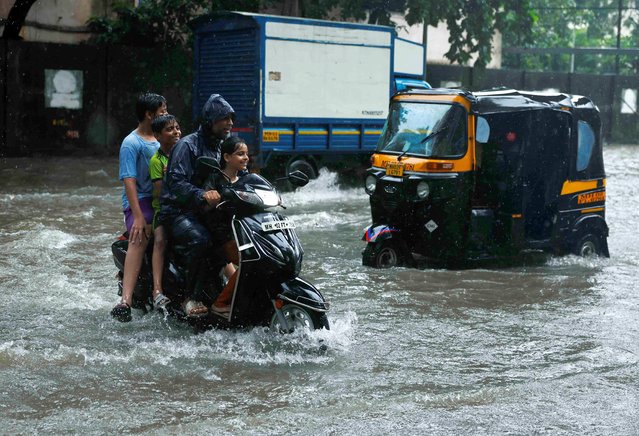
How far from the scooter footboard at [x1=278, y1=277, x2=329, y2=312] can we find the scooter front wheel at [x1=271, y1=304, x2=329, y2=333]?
0.05 metres

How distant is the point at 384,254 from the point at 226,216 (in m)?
3.84

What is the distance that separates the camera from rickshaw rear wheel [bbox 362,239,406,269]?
1019 centimetres

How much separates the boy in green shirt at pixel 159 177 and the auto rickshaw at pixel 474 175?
351 centimetres

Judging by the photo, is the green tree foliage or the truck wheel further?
the green tree foliage

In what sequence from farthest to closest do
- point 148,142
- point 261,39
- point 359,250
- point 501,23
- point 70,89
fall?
point 501,23 → point 70,89 → point 261,39 → point 359,250 → point 148,142

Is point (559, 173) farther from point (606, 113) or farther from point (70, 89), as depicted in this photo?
point (606, 113)

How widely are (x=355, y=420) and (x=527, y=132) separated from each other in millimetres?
5764

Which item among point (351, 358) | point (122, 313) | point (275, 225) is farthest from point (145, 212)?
point (351, 358)

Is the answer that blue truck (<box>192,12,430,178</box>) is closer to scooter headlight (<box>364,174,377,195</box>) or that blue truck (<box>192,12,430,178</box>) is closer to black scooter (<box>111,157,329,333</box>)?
scooter headlight (<box>364,174,377,195</box>)

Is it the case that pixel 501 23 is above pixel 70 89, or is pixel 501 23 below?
above

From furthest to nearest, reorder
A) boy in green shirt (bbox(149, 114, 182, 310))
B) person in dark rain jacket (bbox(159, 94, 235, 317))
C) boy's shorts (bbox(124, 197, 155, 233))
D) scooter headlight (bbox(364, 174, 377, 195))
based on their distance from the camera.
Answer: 1. scooter headlight (bbox(364, 174, 377, 195))
2. boy's shorts (bbox(124, 197, 155, 233))
3. boy in green shirt (bbox(149, 114, 182, 310))
4. person in dark rain jacket (bbox(159, 94, 235, 317))

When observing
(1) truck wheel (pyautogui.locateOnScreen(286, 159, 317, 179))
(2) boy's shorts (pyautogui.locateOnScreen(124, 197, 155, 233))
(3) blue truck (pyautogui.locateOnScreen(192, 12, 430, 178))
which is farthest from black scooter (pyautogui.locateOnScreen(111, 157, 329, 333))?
(1) truck wheel (pyautogui.locateOnScreen(286, 159, 317, 179))

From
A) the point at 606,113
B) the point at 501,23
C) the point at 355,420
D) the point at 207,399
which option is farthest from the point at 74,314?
the point at 606,113

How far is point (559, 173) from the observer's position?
1053cm
